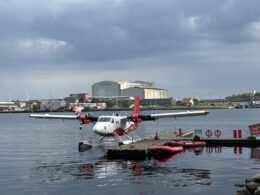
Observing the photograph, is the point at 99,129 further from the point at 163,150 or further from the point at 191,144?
the point at 191,144

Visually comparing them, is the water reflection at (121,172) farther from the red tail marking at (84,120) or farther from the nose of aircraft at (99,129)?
the red tail marking at (84,120)

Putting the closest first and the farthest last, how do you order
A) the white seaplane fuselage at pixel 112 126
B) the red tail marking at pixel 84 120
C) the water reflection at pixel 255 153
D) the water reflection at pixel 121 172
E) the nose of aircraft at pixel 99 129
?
the water reflection at pixel 121 172 → the water reflection at pixel 255 153 → the nose of aircraft at pixel 99 129 → the white seaplane fuselage at pixel 112 126 → the red tail marking at pixel 84 120

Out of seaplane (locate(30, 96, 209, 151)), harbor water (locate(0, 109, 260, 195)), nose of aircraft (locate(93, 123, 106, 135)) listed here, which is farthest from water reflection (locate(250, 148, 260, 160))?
nose of aircraft (locate(93, 123, 106, 135))

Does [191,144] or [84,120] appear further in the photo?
[84,120]

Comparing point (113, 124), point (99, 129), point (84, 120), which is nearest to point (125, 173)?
point (99, 129)

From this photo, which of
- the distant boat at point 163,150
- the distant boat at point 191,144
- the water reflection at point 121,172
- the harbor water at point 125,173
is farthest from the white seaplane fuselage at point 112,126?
the water reflection at point 121,172

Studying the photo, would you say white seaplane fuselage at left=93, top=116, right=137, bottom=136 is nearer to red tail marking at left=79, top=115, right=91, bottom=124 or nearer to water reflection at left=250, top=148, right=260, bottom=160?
red tail marking at left=79, top=115, right=91, bottom=124

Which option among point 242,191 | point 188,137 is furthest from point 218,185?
point 188,137

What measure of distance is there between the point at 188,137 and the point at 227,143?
570 centimetres

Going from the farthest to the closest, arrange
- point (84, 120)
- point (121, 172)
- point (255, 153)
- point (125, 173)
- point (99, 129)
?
point (84, 120) < point (99, 129) < point (255, 153) < point (121, 172) < point (125, 173)

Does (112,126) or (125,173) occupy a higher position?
(112,126)

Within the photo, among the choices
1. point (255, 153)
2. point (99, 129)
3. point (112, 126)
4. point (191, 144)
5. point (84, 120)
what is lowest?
point (255, 153)

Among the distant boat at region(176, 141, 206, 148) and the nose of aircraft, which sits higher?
the nose of aircraft

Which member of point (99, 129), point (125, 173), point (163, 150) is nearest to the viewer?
point (125, 173)
